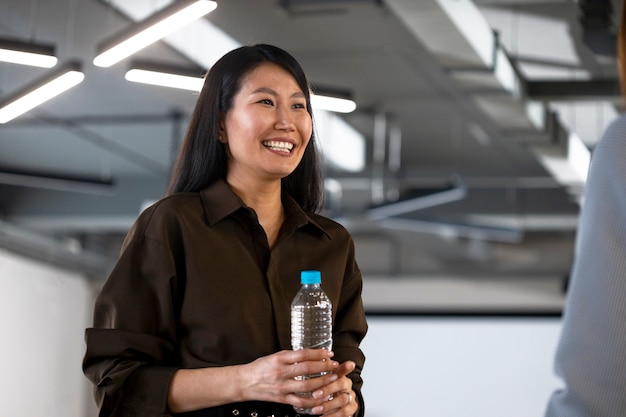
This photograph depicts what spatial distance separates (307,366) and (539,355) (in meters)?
10.9

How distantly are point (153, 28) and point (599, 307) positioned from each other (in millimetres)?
3360

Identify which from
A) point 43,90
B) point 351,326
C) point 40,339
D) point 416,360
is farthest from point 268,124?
point 416,360

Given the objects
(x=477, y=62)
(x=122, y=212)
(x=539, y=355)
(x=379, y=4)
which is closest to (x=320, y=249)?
(x=379, y=4)

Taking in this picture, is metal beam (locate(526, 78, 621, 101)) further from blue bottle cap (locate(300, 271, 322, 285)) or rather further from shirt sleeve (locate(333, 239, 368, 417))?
blue bottle cap (locate(300, 271, 322, 285))

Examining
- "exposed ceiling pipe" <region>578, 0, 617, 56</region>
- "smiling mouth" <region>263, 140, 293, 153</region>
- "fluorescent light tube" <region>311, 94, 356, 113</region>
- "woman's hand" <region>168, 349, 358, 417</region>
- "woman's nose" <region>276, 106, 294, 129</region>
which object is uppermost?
"exposed ceiling pipe" <region>578, 0, 617, 56</region>

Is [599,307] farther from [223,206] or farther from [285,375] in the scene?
[223,206]

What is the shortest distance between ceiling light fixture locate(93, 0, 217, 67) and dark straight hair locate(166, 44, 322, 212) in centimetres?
230

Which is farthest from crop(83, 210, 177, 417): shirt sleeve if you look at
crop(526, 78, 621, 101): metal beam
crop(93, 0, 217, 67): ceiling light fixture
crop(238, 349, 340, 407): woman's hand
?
crop(526, 78, 621, 101): metal beam

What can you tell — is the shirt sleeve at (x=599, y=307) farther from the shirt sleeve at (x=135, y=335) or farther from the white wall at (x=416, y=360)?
the white wall at (x=416, y=360)

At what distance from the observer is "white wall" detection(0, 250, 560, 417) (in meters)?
11.0


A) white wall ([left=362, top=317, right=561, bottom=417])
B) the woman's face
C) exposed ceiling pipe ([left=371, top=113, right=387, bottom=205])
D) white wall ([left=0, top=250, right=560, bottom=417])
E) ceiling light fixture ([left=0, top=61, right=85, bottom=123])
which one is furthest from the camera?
white wall ([left=362, top=317, right=561, bottom=417])

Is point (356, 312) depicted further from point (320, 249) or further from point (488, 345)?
point (488, 345)

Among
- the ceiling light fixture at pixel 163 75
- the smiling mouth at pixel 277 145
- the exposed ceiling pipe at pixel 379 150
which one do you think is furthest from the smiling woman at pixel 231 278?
the exposed ceiling pipe at pixel 379 150

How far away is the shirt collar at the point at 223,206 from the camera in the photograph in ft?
5.38
